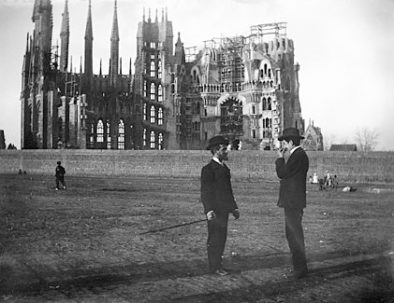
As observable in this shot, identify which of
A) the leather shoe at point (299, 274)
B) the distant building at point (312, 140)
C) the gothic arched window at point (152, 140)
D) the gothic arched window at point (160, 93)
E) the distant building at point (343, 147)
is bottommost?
the leather shoe at point (299, 274)

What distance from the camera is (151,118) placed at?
120 feet

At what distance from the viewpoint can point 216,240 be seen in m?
5.34

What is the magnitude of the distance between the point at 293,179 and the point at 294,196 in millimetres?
191

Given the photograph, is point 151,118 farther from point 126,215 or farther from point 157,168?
point 126,215

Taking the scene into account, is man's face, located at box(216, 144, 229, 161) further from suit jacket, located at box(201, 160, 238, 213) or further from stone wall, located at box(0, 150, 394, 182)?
stone wall, located at box(0, 150, 394, 182)

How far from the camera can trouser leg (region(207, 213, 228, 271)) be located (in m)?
5.27

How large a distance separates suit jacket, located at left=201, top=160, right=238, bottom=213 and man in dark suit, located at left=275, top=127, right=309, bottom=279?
58 centimetres

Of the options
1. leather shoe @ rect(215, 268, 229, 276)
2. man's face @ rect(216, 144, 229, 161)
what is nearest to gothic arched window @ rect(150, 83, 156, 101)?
man's face @ rect(216, 144, 229, 161)

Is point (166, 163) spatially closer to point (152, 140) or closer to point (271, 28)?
point (271, 28)

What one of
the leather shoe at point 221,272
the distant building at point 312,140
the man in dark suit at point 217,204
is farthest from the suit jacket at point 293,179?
the distant building at point 312,140

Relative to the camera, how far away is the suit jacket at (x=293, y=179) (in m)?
5.30

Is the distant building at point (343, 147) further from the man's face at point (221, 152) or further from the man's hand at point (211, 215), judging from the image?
the man's hand at point (211, 215)

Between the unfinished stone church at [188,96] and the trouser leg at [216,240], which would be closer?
the trouser leg at [216,240]

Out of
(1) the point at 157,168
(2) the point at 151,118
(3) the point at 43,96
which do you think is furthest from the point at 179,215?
(2) the point at 151,118
